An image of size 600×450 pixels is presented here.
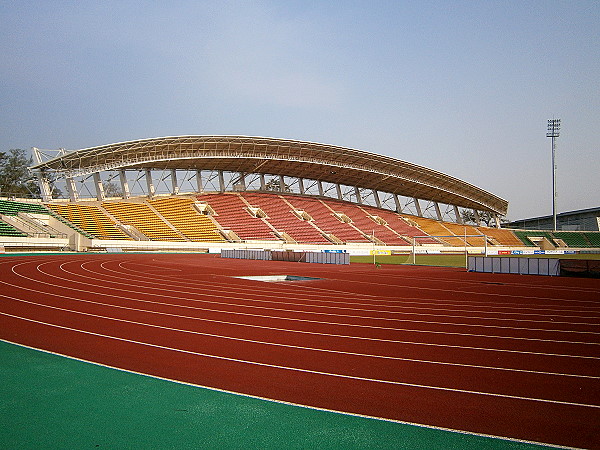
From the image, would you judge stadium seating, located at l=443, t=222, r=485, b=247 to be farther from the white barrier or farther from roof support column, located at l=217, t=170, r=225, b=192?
the white barrier

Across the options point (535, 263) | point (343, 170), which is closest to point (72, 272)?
point (535, 263)

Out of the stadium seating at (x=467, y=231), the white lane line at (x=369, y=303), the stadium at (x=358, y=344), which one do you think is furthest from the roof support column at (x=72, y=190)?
the stadium seating at (x=467, y=231)

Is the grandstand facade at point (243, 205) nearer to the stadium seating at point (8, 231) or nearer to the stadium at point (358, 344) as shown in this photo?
the stadium seating at point (8, 231)

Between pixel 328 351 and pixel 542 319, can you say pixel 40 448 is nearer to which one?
pixel 328 351

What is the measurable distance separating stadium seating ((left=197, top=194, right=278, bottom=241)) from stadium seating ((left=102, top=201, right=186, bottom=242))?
21.0 ft

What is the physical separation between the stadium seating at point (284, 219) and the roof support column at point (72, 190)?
18.8 metres

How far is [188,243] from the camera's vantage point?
41812 mm

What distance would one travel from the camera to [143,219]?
145 feet

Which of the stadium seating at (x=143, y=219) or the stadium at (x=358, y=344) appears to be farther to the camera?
→ the stadium seating at (x=143, y=219)

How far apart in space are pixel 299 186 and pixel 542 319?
49.6 metres

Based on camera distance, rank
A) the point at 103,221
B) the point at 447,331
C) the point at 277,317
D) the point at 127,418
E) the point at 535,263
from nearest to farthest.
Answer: the point at 127,418, the point at 447,331, the point at 277,317, the point at 535,263, the point at 103,221

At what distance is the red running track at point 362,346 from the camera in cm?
447

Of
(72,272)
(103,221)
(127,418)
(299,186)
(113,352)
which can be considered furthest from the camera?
(299,186)

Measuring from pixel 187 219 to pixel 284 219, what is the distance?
36.2 ft
